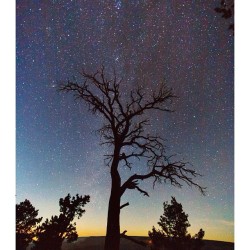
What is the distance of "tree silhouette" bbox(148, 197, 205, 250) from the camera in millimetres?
4199

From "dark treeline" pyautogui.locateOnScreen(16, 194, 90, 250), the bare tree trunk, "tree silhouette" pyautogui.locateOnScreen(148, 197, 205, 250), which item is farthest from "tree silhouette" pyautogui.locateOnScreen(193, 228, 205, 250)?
"dark treeline" pyautogui.locateOnScreen(16, 194, 90, 250)

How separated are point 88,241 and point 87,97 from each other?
154 cm

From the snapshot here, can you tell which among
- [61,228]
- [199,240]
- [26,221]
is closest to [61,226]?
[61,228]

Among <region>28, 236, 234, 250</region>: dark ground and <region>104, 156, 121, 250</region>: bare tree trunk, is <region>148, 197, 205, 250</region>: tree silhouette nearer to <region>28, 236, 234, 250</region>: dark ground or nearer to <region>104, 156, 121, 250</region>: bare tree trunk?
<region>28, 236, 234, 250</region>: dark ground

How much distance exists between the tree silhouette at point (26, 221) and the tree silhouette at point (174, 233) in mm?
1198

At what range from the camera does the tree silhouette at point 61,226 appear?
13.7 ft

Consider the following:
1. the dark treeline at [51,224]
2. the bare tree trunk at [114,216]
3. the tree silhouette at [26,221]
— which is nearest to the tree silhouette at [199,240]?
the bare tree trunk at [114,216]

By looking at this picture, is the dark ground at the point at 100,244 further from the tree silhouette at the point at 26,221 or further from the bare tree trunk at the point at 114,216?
the tree silhouette at the point at 26,221

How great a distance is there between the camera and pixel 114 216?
4.06 meters
